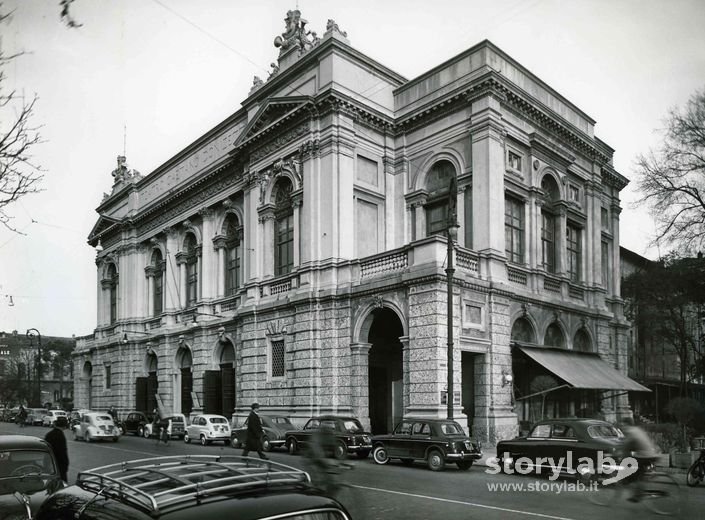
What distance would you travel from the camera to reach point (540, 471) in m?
16.7

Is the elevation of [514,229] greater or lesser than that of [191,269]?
greater

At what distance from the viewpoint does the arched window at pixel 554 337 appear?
2872 cm

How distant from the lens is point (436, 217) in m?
28.6

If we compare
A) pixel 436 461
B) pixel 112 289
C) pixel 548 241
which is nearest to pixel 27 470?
pixel 436 461

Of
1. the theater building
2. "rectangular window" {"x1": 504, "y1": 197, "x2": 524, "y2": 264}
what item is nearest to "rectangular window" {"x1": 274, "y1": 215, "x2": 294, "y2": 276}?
the theater building

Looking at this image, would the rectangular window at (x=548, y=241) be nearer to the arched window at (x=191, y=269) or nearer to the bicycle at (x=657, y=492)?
→ the bicycle at (x=657, y=492)

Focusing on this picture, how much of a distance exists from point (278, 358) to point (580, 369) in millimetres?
13022

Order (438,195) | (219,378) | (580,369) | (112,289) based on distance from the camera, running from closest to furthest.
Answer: (580,369) < (438,195) < (219,378) < (112,289)

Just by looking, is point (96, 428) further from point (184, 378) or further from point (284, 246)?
point (284, 246)

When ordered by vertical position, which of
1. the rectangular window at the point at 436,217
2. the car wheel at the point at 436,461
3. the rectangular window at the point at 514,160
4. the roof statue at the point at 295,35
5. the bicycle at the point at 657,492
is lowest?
the car wheel at the point at 436,461

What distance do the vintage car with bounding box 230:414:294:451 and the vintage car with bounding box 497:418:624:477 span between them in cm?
955

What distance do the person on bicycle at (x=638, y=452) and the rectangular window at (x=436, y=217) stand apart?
17.0m

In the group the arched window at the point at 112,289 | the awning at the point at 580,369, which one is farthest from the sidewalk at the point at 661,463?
the arched window at the point at 112,289

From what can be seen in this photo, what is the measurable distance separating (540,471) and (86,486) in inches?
556
